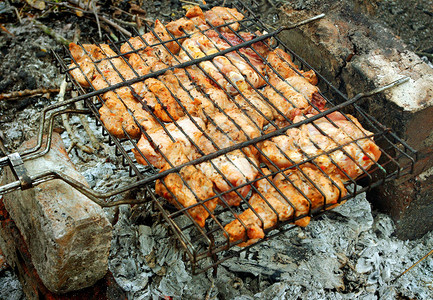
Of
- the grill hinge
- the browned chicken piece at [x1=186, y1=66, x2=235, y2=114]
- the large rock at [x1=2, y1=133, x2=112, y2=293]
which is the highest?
the grill hinge

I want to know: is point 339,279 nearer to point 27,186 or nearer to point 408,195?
point 408,195

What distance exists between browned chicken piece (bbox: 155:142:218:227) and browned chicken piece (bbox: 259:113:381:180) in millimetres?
465

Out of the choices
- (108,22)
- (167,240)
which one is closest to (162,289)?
(167,240)

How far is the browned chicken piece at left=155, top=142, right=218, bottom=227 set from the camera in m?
2.82

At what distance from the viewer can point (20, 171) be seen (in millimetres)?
2754

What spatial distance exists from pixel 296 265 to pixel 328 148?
877 millimetres

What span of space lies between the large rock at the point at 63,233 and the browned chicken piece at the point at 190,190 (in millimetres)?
395

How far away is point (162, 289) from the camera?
335 cm

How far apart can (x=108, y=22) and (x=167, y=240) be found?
9.57ft

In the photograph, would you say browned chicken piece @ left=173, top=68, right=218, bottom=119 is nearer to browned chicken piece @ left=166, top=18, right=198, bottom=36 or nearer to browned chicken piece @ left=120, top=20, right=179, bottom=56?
browned chicken piece @ left=120, top=20, right=179, bottom=56

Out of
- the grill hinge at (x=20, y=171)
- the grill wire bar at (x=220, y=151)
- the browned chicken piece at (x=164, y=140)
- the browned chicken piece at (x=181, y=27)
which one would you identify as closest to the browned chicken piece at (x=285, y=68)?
the grill wire bar at (x=220, y=151)

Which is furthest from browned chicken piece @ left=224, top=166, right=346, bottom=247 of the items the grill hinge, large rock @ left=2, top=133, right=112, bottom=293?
the grill hinge

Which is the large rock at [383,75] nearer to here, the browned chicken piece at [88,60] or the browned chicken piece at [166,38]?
the browned chicken piece at [166,38]

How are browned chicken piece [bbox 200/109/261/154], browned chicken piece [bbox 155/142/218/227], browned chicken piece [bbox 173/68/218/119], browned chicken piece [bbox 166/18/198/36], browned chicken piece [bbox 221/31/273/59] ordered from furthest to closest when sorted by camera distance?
browned chicken piece [bbox 166/18/198/36]
browned chicken piece [bbox 221/31/273/59]
browned chicken piece [bbox 173/68/218/119]
browned chicken piece [bbox 200/109/261/154]
browned chicken piece [bbox 155/142/218/227]
